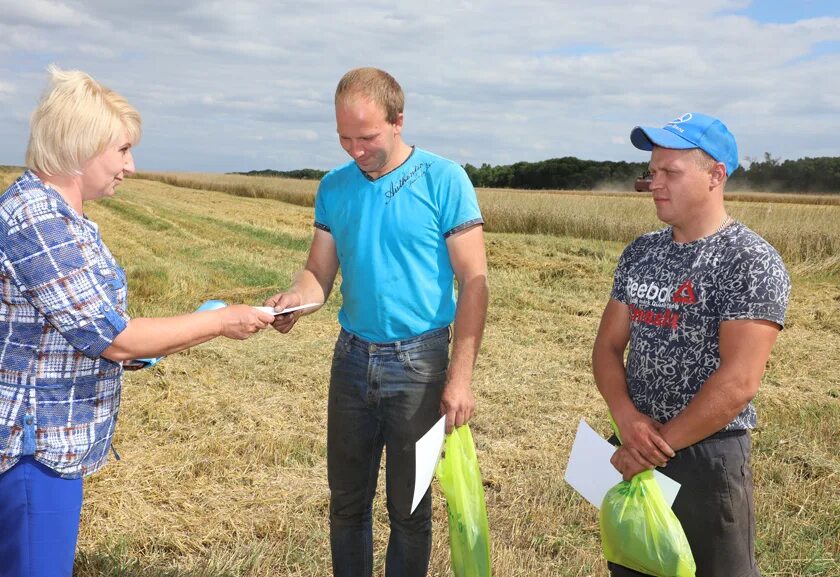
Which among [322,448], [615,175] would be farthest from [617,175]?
[322,448]

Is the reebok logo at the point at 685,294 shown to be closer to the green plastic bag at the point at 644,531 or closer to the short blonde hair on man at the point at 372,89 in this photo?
the green plastic bag at the point at 644,531

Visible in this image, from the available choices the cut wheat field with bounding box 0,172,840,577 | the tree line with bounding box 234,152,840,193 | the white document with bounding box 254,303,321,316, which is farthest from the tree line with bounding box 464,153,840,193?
the white document with bounding box 254,303,321,316

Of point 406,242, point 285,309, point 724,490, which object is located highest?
point 406,242

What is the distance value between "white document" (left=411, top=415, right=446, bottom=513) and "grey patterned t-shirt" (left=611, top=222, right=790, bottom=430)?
2.09ft

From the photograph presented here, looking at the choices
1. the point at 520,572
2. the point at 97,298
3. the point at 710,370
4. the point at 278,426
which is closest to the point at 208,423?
the point at 278,426

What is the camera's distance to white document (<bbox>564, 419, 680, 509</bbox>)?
2.42m

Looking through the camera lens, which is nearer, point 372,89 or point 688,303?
point 688,303

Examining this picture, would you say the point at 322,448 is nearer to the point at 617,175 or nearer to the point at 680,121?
the point at 680,121

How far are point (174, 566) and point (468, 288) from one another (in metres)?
Answer: 1.86

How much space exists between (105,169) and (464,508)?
1550 millimetres

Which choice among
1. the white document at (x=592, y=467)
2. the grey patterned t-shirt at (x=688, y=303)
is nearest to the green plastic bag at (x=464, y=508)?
the white document at (x=592, y=467)

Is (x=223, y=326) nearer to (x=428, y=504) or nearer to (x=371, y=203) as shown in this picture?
(x=371, y=203)

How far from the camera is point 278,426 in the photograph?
498cm

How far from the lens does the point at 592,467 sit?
247cm
